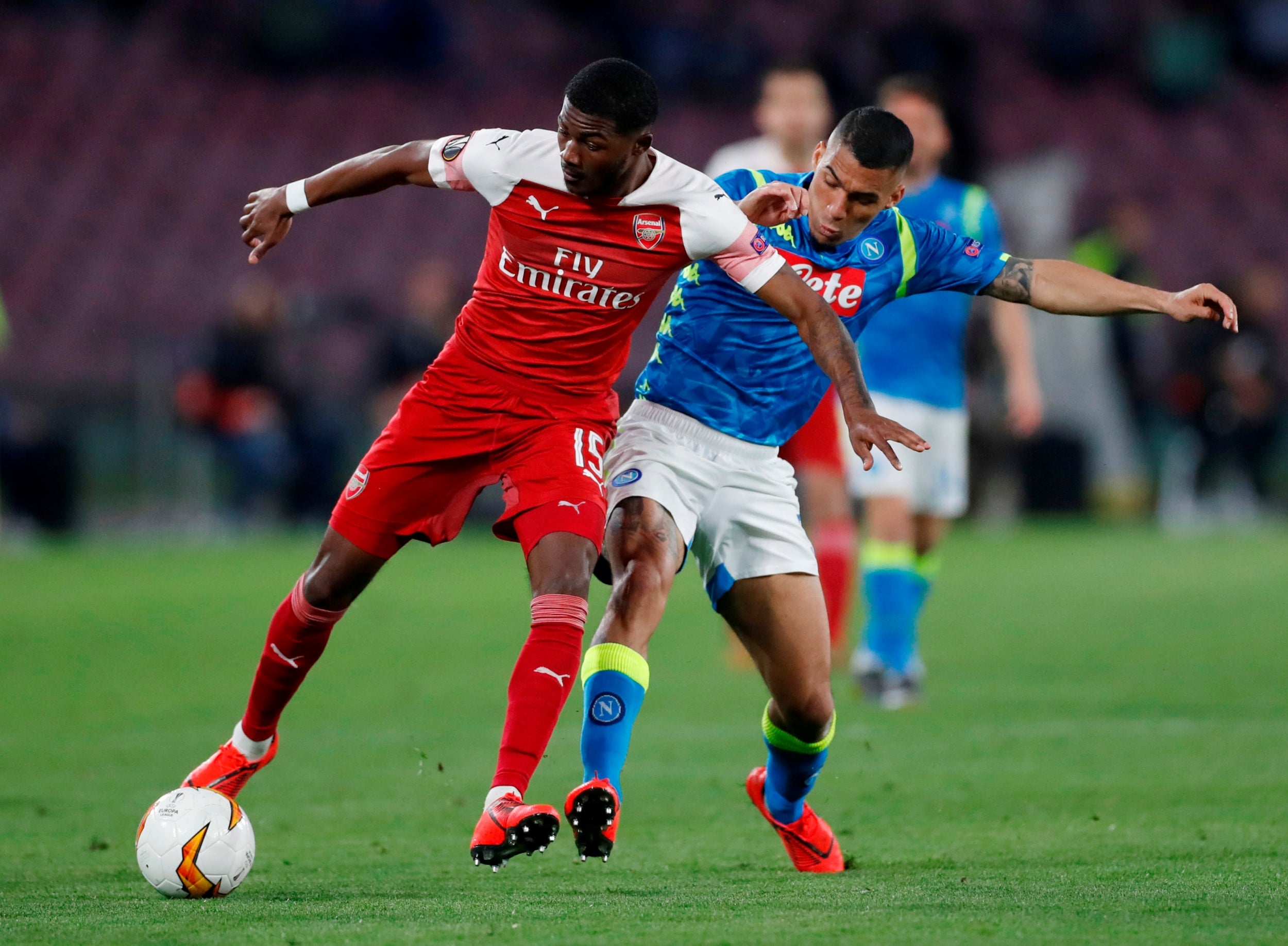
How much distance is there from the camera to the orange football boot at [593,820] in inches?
158

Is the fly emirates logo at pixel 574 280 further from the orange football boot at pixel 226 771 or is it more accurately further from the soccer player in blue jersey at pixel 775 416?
the orange football boot at pixel 226 771

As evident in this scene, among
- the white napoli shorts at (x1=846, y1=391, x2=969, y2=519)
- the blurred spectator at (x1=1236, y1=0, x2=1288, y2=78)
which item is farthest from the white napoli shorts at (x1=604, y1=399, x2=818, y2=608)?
the blurred spectator at (x1=1236, y1=0, x2=1288, y2=78)

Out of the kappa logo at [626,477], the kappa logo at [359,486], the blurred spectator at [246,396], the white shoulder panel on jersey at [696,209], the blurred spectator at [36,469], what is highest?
the white shoulder panel on jersey at [696,209]

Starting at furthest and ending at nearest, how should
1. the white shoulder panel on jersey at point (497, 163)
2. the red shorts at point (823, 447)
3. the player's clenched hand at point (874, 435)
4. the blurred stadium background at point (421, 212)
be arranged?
the blurred stadium background at point (421, 212) < the red shorts at point (823, 447) < the white shoulder panel on jersey at point (497, 163) < the player's clenched hand at point (874, 435)

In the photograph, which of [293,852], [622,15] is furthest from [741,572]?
[622,15]

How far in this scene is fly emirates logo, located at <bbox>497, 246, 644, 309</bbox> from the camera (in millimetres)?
4562

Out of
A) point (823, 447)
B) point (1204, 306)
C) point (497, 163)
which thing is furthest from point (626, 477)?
point (823, 447)

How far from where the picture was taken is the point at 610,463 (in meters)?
4.88

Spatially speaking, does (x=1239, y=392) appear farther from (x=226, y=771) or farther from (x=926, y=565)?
(x=226, y=771)

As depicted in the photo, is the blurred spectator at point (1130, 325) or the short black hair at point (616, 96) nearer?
the short black hair at point (616, 96)

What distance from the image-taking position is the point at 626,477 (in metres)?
4.77

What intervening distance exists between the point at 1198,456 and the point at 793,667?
1416cm

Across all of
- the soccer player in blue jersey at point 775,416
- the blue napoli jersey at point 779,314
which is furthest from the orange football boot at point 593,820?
the blue napoli jersey at point 779,314

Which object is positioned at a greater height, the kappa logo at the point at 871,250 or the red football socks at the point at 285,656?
the kappa logo at the point at 871,250
